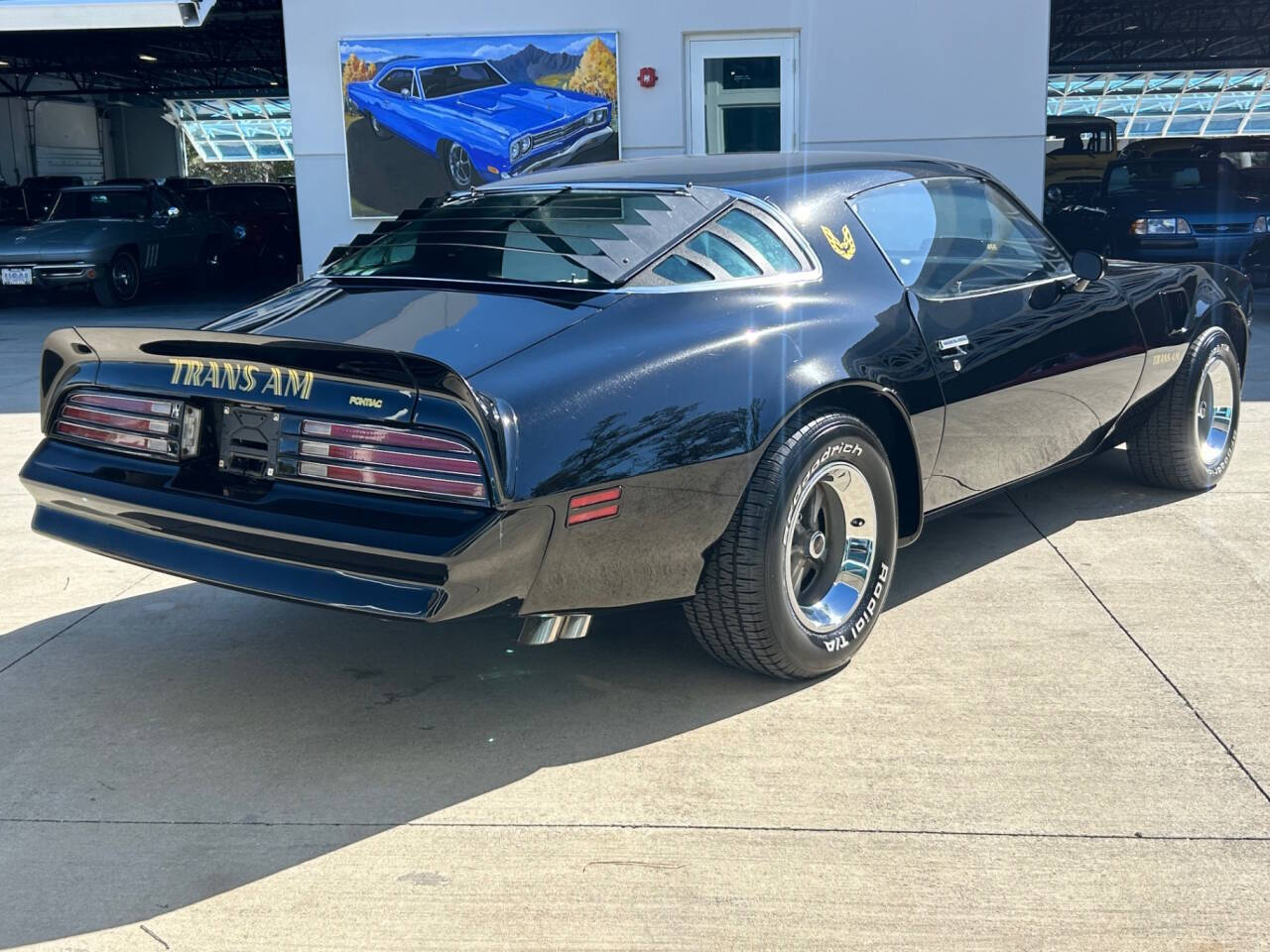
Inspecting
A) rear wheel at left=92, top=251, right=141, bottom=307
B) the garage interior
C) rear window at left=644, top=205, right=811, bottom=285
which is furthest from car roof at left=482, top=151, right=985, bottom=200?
the garage interior

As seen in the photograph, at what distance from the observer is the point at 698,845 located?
2.66m

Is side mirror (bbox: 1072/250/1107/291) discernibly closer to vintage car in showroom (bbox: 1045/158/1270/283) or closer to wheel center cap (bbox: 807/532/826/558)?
wheel center cap (bbox: 807/532/826/558)

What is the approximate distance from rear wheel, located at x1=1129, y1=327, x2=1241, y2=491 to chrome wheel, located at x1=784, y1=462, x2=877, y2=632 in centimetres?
213

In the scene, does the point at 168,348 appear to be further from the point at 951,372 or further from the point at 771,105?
the point at 771,105

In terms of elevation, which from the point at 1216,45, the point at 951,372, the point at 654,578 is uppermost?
the point at 1216,45

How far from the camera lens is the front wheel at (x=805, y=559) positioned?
320 cm

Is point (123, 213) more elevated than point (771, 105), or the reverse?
point (771, 105)

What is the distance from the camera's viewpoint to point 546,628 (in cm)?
297

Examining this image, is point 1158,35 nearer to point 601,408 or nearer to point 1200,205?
point 1200,205

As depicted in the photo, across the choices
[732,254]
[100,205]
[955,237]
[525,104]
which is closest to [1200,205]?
[525,104]

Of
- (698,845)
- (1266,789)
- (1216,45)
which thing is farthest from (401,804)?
(1216,45)

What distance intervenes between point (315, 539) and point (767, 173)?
189 cm

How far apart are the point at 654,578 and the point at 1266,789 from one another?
1.46m

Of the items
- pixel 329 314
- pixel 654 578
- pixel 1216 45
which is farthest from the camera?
pixel 1216 45
